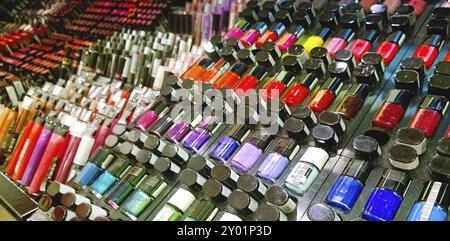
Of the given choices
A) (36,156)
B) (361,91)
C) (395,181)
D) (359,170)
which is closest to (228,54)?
(361,91)

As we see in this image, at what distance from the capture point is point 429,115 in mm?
1274

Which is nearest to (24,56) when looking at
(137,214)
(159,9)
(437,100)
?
(159,9)

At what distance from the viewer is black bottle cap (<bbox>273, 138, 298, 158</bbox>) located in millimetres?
1425

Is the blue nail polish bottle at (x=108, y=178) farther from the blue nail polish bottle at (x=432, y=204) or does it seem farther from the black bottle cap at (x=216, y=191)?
the blue nail polish bottle at (x=432, y=204)

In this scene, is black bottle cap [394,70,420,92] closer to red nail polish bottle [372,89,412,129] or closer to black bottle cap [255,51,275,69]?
red nail polish bottle [372,89,412,129]

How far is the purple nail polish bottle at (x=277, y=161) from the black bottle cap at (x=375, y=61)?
1.33 ft

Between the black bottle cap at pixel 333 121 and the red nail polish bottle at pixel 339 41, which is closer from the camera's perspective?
the black bottle cap at pixel 333 121

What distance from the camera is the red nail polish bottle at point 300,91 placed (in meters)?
1.58

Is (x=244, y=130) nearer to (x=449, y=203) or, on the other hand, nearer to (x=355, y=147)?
(x=355, y=147)

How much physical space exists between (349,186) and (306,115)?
1.03ft

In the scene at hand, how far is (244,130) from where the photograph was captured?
5.23 feet

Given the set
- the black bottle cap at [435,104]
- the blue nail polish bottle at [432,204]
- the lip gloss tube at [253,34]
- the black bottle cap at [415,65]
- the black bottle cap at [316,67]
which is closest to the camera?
the blue nail polish bottle at [432,204]

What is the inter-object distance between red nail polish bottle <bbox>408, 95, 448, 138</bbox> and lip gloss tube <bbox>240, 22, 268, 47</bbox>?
0.89 m

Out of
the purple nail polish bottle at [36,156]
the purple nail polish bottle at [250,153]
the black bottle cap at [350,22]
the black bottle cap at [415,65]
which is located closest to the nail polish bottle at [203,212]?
the purple nail polish bottle at [250,153]
